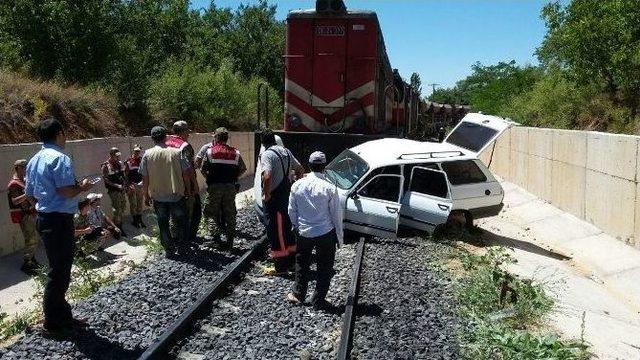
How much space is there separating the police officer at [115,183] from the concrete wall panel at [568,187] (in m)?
10.3

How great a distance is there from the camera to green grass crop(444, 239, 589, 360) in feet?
20.2

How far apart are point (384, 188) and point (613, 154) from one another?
16.9 ft

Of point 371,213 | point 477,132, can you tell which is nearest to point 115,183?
point 371,213

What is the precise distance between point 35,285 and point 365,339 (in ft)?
17.8

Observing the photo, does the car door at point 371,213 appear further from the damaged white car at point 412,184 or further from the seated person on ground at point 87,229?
the seated person on ground at point 87,229

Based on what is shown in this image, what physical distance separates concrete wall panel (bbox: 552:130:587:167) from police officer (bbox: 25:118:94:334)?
489 inches

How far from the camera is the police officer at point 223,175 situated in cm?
1029

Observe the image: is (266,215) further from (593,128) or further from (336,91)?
(593,128)

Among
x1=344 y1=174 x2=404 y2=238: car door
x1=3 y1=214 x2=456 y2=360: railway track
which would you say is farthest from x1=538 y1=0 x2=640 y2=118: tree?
x1=3 y1=214 x2=456 y2=360: railway track

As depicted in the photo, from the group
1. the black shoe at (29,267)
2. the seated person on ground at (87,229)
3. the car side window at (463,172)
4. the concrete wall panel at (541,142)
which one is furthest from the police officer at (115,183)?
the concrete wall panel at (541,142)

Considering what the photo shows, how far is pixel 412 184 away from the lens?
39.3 feet

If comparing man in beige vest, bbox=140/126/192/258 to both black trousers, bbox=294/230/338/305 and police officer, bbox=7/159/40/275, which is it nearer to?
police officer, bbox=7/159/40/275

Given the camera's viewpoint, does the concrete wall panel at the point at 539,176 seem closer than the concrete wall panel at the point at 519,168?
Yes

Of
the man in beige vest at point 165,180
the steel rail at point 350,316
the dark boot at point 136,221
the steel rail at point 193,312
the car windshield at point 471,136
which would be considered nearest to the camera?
the steel rail at point 193,312
